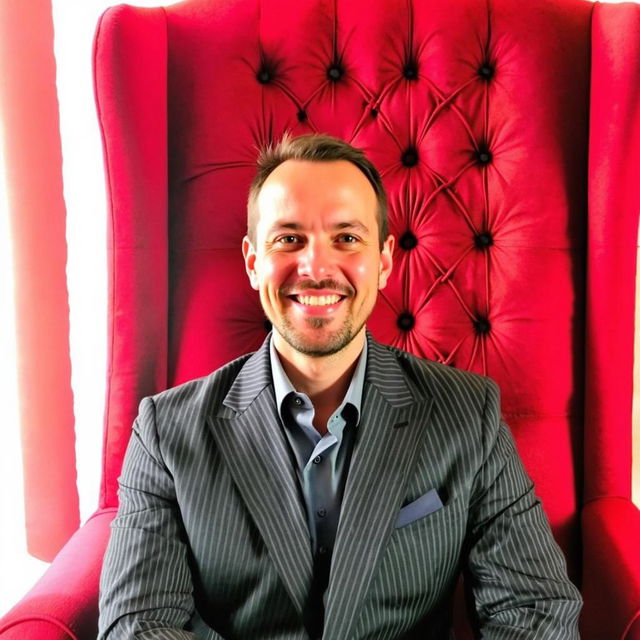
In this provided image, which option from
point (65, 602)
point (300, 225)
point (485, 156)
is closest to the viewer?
point (65, 602)

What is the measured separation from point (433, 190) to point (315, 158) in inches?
13.1

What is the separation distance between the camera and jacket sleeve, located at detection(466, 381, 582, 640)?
3.20ft

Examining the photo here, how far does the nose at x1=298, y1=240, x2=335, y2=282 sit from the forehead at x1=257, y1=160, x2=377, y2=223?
0.05 m

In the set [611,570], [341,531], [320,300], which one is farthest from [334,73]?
[611,570]

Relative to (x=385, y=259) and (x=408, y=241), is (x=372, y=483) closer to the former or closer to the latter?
(x=385, y=259)

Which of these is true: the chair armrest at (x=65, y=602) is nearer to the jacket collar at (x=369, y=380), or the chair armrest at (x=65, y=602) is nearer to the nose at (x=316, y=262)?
the jacket collar at (x=369, y=380)

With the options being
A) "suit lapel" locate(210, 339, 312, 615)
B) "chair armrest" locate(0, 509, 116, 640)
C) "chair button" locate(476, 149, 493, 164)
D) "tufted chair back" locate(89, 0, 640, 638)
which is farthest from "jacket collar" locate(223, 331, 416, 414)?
"chair button" locate(476, 149, 493, 164)

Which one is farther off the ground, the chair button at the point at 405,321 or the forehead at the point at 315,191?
the forehead at the point at 315,191

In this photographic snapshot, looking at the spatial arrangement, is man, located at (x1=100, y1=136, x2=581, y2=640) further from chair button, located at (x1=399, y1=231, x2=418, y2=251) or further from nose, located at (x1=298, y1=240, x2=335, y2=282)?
chair button, located at (x1=399, y1=231, x2=418, y2=251)

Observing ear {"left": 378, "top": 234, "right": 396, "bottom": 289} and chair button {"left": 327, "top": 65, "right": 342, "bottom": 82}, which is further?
chair button {"left": 327, "top": 65, "right": 342, "bottom": 82}

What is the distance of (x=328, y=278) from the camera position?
1.08 meters

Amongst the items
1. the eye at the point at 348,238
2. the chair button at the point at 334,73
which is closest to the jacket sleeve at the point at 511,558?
the eye at the point at 348,238

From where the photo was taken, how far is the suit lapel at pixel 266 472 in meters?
0.98

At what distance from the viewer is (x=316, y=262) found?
1072 millimetres
